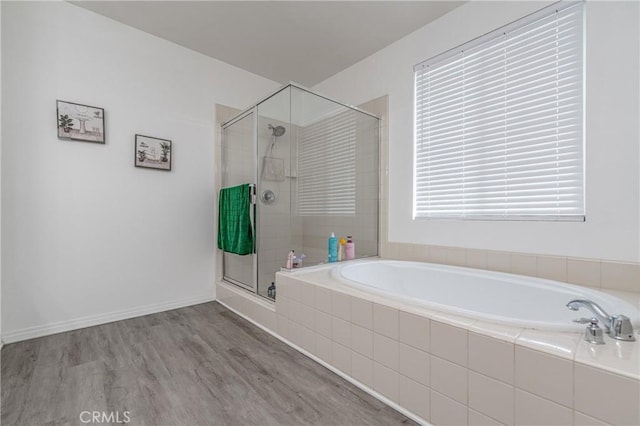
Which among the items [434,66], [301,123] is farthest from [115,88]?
[434,66]

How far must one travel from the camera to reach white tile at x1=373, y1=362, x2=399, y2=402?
1227 millimetres

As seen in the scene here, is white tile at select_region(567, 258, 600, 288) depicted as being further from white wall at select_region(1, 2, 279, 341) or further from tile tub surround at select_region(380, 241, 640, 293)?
white wall at select_region(1, 2, 279, 341)

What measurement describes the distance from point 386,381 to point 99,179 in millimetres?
2472

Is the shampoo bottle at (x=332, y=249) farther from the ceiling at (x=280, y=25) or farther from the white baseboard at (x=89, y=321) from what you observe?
the ceiling at (x=280, y=25)

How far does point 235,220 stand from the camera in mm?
2426

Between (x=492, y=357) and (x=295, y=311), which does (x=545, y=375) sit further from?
(x=295, y=311)

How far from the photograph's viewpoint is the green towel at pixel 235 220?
2318mm

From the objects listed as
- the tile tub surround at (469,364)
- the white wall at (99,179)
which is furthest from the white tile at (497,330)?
the white wall at (99,179)

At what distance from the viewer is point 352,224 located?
2482 millimetres

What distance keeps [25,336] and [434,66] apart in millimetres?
3593

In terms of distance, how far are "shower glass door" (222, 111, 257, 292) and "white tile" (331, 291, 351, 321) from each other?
102cm

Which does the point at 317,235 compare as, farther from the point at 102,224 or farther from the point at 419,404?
the point at 102,224

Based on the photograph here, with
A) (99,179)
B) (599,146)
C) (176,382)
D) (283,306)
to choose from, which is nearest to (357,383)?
(283,306)

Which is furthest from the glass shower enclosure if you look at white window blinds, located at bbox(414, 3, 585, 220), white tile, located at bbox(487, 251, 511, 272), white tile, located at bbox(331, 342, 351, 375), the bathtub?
white tile, located at bbox(487, 251, 511, 272)
